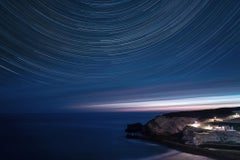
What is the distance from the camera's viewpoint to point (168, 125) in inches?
2192

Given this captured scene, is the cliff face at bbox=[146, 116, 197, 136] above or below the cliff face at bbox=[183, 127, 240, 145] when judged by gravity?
above

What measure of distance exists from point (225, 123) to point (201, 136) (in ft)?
33.6

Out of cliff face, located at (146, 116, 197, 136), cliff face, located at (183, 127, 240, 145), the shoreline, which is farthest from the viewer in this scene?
cliff face, located at (146, 116, 197, 136)

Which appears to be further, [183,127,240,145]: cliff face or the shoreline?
[183,127,240,145]: cliff face

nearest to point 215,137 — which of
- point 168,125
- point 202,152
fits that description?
point 202,152

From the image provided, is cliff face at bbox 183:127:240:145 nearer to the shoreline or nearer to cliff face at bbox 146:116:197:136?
the shoreline

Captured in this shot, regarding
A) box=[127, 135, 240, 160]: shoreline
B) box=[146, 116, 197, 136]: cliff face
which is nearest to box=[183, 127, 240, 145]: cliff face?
box=[127, 135, 240, 160]: shoreline

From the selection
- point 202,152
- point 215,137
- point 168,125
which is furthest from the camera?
point 168,125

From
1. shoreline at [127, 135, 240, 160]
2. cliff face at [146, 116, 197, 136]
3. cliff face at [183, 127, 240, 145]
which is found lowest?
shoreline at [127, 135, 240, 160]

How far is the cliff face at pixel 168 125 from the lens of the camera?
53844 millimetres

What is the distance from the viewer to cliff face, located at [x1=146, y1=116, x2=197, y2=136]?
5384 centimetres

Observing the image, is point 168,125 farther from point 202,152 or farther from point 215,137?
point 202,152

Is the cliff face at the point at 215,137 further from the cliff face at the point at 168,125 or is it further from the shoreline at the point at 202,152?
the cliff face at the point at 168,125

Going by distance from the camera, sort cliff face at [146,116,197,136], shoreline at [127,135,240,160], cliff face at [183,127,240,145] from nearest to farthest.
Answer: shoreline at [127,135,240,160] < cliff face at [183,127,240,145] < cliff face at [146,116,197,136]
